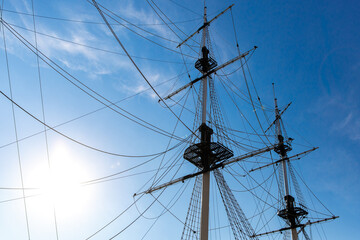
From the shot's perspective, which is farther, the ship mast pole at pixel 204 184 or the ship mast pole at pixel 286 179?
the ship mast pole at pixel 286 179

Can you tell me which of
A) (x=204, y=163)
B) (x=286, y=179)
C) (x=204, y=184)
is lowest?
(x=204, y=184)

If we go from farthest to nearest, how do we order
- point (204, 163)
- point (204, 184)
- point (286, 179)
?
1. point (286, 179)
2. point (204, 163)
3. point (204, 184)

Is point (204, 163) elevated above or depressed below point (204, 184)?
above

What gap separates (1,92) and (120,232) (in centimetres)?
793

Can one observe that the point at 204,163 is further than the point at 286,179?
No

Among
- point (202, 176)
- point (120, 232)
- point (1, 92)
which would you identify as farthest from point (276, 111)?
point (1, 92)

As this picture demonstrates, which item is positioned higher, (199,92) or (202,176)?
(199,92)

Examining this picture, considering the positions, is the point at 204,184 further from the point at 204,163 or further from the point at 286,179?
the point at 286,179

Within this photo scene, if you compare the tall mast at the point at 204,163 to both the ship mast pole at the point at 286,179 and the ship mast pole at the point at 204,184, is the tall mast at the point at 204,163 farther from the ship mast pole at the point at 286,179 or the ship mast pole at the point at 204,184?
the ship mast pole at the point at 286,179

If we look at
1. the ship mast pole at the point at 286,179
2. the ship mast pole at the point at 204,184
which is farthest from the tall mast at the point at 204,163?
the ship mast pole at the point at 286,179

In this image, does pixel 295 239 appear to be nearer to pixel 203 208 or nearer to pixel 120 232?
pixel 203 208

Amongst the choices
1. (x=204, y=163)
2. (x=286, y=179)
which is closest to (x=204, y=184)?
(x=204, y=163)

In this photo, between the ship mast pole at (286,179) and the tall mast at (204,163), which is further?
the ship mast pole at (286,179)

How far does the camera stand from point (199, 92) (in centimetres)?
1872
